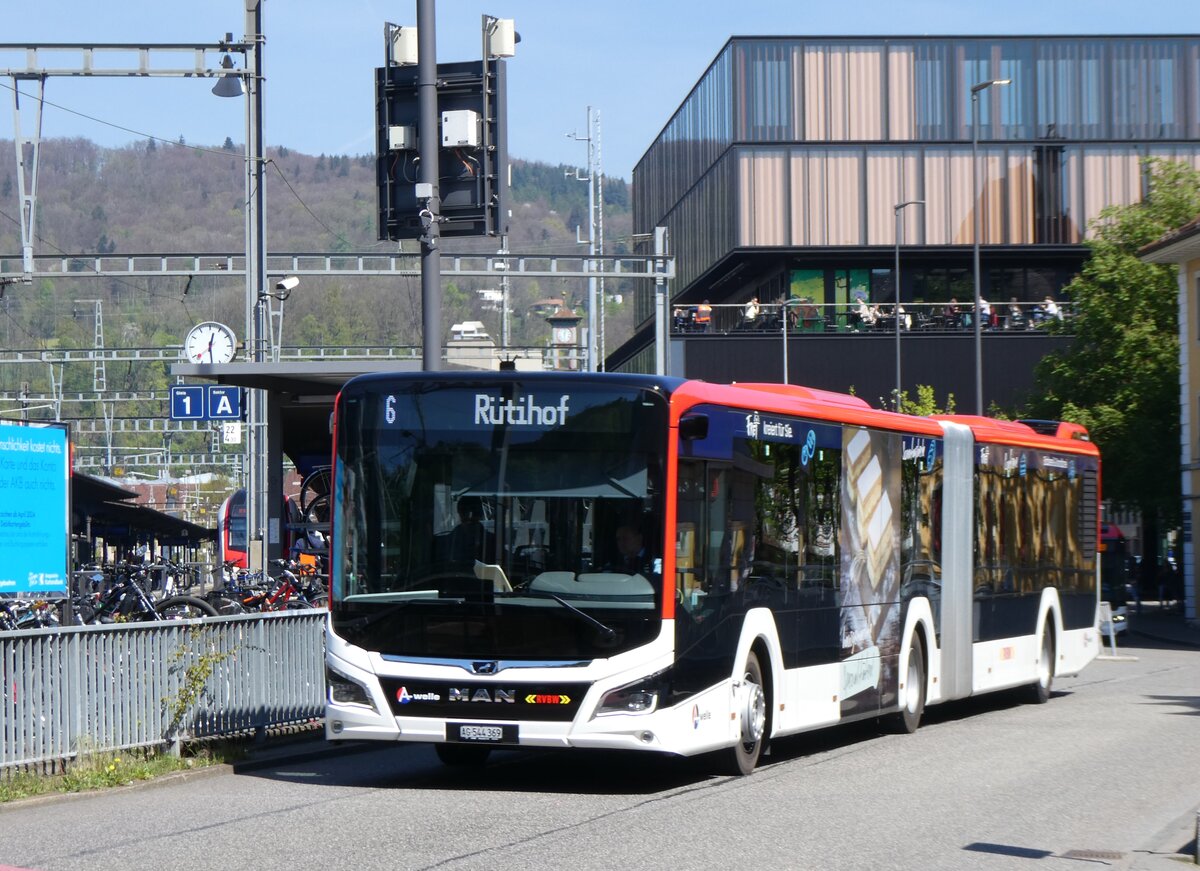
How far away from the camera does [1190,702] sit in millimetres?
20578

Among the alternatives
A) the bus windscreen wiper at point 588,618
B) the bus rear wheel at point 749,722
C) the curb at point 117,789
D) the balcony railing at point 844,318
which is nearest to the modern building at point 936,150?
the balcony railing at point 844,318

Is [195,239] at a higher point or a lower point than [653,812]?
higher

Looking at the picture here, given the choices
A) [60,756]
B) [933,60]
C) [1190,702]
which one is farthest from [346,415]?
[933,60]

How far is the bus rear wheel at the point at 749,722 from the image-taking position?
12.8 m

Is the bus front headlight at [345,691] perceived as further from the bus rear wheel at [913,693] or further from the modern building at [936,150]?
the modern building at [936,150]

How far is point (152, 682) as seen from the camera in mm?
13164

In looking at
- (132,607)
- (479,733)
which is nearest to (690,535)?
(479,733)

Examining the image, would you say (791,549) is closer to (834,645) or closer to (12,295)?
(834,645)

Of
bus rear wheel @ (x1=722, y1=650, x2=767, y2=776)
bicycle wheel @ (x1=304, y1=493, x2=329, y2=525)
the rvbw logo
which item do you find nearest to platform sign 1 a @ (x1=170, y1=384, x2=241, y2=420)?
bicycle wheel @ (x1=304, y1=493, x2=329, y2=525)

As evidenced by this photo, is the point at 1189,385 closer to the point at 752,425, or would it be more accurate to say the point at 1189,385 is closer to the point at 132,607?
the point at 132,607

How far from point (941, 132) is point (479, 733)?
185ft

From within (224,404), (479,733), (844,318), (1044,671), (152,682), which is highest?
(844,318)

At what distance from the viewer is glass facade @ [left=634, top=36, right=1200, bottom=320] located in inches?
2530

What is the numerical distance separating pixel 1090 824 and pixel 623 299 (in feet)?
592
